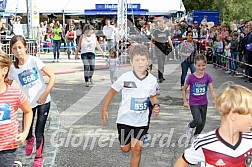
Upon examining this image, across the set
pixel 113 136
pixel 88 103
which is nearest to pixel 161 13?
pixel 88 103

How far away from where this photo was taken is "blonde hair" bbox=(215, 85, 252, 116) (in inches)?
119

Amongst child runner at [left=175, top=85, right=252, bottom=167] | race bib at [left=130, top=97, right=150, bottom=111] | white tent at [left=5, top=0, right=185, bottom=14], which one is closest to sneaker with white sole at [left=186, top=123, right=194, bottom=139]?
race bib at [left=130, top=97, right=150, bottom=111]

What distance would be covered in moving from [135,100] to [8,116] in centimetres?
165

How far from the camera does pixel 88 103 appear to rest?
34.7ft

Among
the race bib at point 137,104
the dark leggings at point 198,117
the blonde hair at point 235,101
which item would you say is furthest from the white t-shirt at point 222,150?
the dark leggings at point 198,117

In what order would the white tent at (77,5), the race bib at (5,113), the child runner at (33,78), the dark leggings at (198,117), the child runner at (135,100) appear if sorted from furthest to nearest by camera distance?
the white tent at (77,5), the dark leggings at (198,117), the child runner at (33,78), the child runner at (135,100), the race bib at (5,113)

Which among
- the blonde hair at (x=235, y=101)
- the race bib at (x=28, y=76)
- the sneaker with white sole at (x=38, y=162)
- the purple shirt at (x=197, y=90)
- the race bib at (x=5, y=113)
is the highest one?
the blonde hair at (x=235, y=101)

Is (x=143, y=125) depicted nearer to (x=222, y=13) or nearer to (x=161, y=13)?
(x=161, y=13)

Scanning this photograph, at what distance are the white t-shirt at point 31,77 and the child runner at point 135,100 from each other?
3.44ft

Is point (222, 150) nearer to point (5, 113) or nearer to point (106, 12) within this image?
point (5, 113)

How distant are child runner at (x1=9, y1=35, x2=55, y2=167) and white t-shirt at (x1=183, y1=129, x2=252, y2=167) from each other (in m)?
2.94

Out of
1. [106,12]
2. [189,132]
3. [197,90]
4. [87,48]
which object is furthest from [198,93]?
[106,12]

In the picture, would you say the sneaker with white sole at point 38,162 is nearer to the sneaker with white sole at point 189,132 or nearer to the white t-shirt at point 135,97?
the white t-shirt at point 135,97

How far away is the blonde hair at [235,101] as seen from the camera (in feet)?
9.89
